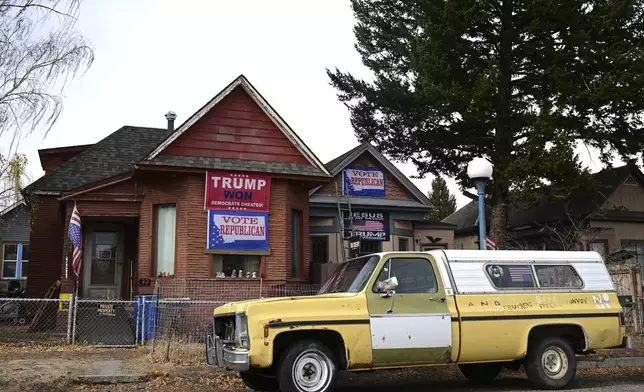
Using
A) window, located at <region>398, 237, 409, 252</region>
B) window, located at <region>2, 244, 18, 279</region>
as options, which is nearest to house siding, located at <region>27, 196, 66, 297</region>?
window, located at <region>398, 237, 409, 252</region>

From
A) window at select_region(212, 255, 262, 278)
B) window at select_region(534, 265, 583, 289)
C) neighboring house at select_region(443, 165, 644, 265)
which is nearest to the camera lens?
window at select_region(534, 265, 583, 289)

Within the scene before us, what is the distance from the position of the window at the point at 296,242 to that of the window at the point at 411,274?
26.1ft

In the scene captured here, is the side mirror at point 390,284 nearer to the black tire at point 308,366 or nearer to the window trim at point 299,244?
the black tire at point 308,366

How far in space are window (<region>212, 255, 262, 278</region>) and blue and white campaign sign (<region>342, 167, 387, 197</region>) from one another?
773 cm

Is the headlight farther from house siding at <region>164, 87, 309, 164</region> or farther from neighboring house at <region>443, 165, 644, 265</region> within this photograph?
neighboring house at <region>443, 165, 644, 265</region>

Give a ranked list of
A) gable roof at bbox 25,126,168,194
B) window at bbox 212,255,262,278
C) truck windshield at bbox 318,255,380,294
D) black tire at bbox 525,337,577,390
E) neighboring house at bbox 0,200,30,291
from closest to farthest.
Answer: truck windshield at bbox 318,255,380,294 → black tire at bbox 525,337,577,390 → window at bbox 212,255,262,278 → gable roof at bbox 25,126,168,194 → neighboring house at bbox 0,200,30,291

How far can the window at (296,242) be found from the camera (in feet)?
54.8

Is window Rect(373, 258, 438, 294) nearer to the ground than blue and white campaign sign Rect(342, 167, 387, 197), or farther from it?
nearer to the ground

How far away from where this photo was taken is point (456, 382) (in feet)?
34.0

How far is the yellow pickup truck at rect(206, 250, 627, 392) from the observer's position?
8039 millimetres

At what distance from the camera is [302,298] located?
8.23m

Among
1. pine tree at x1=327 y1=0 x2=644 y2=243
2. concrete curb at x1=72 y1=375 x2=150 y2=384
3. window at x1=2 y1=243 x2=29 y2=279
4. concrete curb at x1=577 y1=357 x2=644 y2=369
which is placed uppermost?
pine tree at x1=327 y1=0 x2=644 y2=243

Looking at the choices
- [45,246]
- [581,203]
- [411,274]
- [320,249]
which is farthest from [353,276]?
[581,203]

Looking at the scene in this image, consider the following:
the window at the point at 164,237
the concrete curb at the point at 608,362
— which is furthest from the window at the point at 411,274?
the window at the point at 164,237
